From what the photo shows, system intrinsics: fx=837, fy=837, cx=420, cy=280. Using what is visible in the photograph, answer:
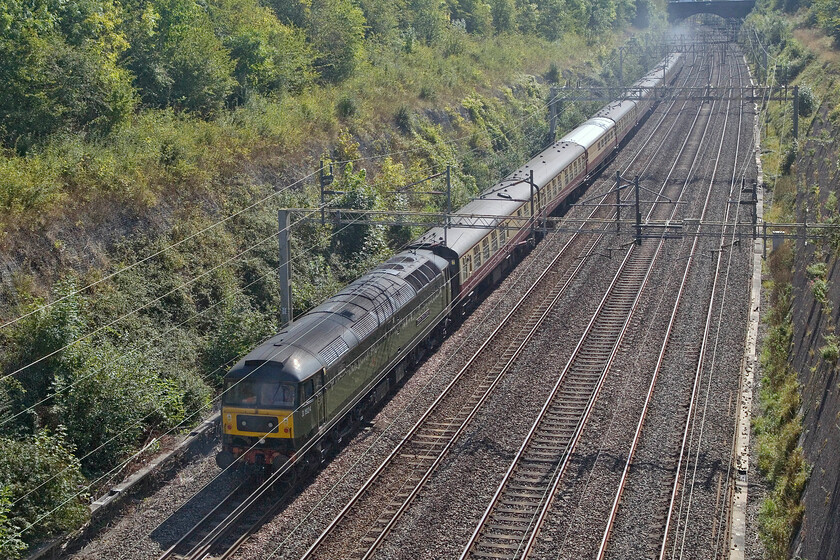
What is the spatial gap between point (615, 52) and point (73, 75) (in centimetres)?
7059

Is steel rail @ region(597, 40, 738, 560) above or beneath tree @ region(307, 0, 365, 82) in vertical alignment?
beneath

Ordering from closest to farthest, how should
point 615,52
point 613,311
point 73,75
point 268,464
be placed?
point 268,464, point 73,75, point 613,311, point 615,52

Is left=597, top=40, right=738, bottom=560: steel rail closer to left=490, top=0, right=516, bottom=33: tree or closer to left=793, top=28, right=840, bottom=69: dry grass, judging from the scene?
left=793, top=28, right=840, bottom=69: dry grass

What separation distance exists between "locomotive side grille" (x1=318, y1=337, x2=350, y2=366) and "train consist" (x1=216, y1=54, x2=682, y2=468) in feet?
0.09

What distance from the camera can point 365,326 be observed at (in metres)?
20.4

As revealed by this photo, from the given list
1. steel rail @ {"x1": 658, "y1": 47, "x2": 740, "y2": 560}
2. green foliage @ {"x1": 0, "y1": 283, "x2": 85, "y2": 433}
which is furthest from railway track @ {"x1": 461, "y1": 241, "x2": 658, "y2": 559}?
green foliage @ {"x1": 0, "y1": 283, "x2": 85, "y2": 433}

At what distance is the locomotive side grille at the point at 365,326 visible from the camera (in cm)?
2008

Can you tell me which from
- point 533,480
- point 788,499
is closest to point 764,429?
point 788,499

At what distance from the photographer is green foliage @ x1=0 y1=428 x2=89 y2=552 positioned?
1579 cm

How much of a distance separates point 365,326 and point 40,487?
7883 mm

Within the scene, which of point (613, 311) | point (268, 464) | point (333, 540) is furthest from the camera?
point (613, 311)

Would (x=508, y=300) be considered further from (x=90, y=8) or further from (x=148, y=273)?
(x=90, y=8)

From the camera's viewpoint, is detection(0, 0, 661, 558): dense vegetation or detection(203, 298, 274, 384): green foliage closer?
detection(0, 0, 661, 558): dense vegetation

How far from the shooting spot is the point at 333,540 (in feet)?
52.6
